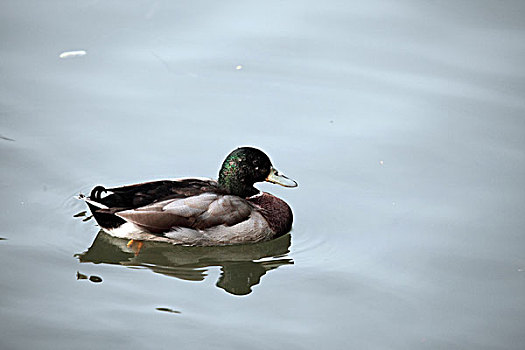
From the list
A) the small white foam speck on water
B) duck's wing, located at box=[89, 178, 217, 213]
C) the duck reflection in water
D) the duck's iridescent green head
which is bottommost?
the duck reflection in water

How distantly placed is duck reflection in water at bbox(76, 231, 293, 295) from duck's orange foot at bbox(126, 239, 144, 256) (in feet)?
0.06

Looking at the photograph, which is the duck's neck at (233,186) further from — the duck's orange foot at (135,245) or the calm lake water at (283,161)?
the duck's orange foot at (135,245)

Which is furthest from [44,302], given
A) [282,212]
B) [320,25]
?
[320,25]

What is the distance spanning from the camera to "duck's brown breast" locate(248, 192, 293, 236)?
7703 millimetres

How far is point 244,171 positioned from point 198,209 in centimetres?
57

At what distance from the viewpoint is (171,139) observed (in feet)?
28.6

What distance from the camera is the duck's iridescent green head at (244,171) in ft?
25.4

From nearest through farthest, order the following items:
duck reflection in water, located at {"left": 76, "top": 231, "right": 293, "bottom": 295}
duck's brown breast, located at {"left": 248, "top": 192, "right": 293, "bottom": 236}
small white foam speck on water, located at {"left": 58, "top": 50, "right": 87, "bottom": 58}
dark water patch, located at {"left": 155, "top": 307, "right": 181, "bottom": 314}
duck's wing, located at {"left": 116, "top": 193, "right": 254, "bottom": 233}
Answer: dark water patch, located at {"left": 155, "top": 307, "right": 181, "bottom": 314}
duck reflection in water, located at {"left": 76, "top": 231, "right": 293, "bottom": 295}
duck's wing, located at {"left": 116, "top": 193, "right": 254, "bottom": 233}
duck's brown breast, located at {"left": 248, "top": 192, "right": 293, "bottom": 236}
small white foam speck on water, located at {"left": 58, "top": 50, "right": 87, "bottom": 58}

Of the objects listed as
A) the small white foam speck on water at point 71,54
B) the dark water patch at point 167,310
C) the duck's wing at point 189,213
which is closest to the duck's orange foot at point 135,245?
the duck's wing at point 189,213

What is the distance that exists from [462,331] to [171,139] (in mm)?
3607

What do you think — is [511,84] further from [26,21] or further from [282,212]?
[26,21]

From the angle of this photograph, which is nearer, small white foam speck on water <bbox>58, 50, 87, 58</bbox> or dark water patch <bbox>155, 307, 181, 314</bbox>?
dark water patch <bbox>155, 307, 181, 314</bbox>

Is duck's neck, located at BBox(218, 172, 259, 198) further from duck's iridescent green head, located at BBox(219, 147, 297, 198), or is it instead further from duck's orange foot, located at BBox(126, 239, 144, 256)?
duck's orange foot, located at BBox(126, 239, 144, 256)

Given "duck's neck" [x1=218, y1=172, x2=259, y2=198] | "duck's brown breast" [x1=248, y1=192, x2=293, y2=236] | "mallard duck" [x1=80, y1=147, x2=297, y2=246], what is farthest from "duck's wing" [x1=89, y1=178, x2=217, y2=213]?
"duck's brown breast" [x1=248, y1=192, x2=293, y2=236]
